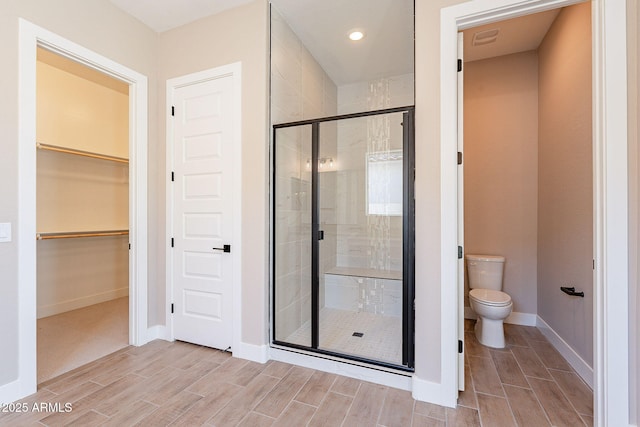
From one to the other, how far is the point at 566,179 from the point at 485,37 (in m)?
1.57

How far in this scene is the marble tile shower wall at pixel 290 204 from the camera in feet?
8.13

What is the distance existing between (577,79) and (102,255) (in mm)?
5487

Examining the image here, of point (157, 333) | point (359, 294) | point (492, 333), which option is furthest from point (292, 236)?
point (492, 333)

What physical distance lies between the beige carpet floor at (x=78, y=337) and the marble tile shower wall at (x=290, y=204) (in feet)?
5.11

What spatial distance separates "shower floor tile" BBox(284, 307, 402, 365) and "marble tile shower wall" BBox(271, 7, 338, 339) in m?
0.17

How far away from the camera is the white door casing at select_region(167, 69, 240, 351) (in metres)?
2.47

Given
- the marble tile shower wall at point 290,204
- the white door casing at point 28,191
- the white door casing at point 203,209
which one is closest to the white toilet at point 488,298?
the marble tile shower wall at point 290,204

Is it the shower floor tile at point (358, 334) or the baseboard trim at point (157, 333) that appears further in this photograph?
the baseboard trim at point (157, 333)

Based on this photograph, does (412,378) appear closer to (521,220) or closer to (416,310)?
(416,310)

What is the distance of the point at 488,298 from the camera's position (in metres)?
2.59

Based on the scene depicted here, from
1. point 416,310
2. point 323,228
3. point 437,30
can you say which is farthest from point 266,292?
point 437,30

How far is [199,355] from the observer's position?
2.44 metres

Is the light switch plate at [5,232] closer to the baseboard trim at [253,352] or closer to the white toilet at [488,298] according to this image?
the baseboard trim at [253,352]

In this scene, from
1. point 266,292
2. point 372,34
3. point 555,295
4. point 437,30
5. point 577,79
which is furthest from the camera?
point 372,34
